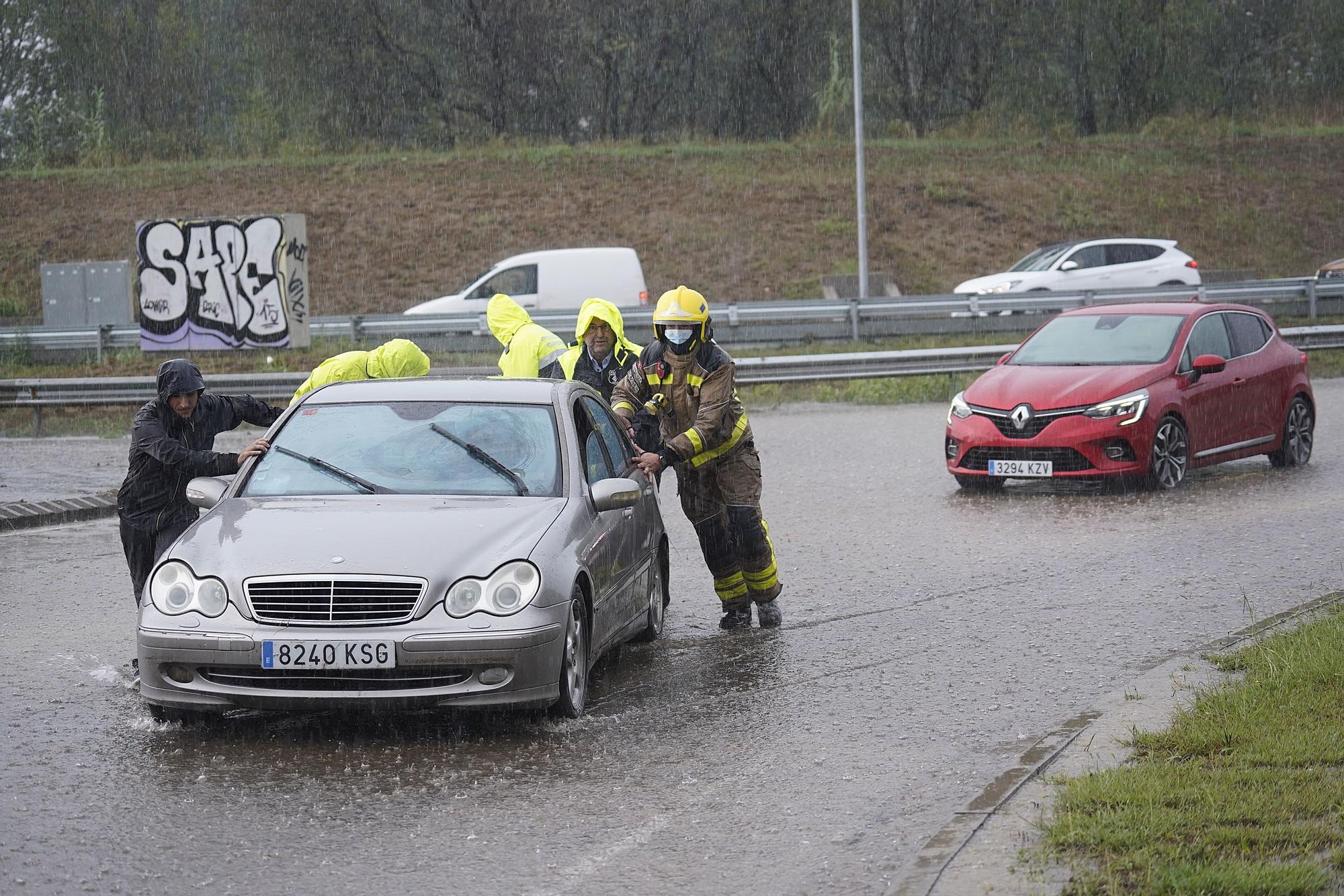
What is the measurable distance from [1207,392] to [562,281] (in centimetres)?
1749

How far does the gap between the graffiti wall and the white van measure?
4.10 meters

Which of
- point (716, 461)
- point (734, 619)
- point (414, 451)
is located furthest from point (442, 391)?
point (734, 619)

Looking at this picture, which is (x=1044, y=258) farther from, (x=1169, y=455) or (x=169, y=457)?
(x=169, y=457)

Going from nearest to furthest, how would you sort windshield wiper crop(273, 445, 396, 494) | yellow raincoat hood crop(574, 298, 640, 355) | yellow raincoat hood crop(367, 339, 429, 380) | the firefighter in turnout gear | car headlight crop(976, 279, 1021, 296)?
windshield wiper crop(273, 445, 396, 494) < the firefighter in turnout gear < yellow raincoat hood crop(367, 339, 429, 380) < yellow raincoat hood crop(574, 298, 640, 355) < car headlight crop(976, 279, 1021, 296)

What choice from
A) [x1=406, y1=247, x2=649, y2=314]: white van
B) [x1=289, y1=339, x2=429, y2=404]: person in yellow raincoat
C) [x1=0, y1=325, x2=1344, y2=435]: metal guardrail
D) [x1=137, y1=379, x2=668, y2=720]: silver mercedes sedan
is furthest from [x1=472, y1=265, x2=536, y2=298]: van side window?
[x1=137, y1=379, x2=668, y2=720]: silver mercedes sedan

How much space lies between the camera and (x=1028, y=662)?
7.88 meters

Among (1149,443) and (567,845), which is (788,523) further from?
(567,845)

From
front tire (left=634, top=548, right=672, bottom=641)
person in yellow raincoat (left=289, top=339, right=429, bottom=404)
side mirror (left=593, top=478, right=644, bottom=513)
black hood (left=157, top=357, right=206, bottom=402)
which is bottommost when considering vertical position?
front tire (left=634, top=548, right=672, bottom=641)

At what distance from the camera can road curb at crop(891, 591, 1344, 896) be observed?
4.62 m

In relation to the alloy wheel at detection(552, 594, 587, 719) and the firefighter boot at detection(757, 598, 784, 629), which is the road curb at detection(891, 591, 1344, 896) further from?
the firefighter boot at detection(757, 598, 784, 629)

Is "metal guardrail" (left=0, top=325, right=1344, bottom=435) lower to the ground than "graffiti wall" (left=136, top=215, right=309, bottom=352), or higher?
lower

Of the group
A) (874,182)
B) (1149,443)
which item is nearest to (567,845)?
(1149,443)

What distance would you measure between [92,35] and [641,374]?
5360cm

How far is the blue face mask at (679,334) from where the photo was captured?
28.9ft
